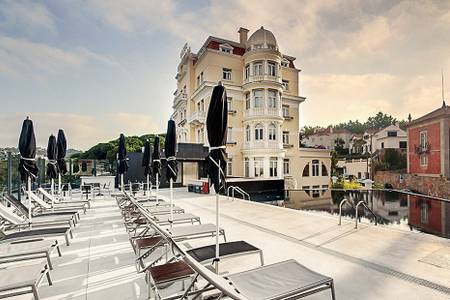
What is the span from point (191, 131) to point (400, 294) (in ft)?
84.3

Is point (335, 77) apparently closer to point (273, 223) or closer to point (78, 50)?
point (273, 223)

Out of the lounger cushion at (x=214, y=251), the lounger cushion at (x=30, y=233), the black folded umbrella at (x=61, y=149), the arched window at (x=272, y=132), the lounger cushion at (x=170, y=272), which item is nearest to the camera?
the lounger cushion at (x=170, y=272)

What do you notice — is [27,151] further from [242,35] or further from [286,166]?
[242,35]

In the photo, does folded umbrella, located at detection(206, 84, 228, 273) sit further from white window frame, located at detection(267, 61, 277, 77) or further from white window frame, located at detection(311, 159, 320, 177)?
white window frame, located at detection(311, 159, 320, 177)

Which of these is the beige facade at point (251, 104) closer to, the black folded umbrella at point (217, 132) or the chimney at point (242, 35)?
the chimney at point (242, 35)

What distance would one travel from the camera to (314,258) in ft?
16.1

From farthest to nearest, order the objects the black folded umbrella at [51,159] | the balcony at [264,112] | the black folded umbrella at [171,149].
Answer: the balcony at [264,112] → the black folded umbrella at [51,159] → the black folded umbrella at [171,149]

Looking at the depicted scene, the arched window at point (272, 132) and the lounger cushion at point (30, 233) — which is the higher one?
the arched window at point (272, 132)

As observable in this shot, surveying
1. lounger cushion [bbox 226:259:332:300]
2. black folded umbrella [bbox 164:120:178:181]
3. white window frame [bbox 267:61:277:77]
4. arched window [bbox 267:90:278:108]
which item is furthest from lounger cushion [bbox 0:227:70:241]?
white window frame [bbox 267:61:277:77]

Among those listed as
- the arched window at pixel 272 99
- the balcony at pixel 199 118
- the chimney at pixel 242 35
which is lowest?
the balcony at pixel 199 118

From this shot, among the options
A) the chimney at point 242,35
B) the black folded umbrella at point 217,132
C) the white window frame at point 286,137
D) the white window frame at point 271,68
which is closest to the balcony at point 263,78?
the white window frame at point 271,68

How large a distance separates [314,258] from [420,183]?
2942 cm

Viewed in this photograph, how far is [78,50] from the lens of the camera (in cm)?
1482

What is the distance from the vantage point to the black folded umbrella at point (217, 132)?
394 centimetres
